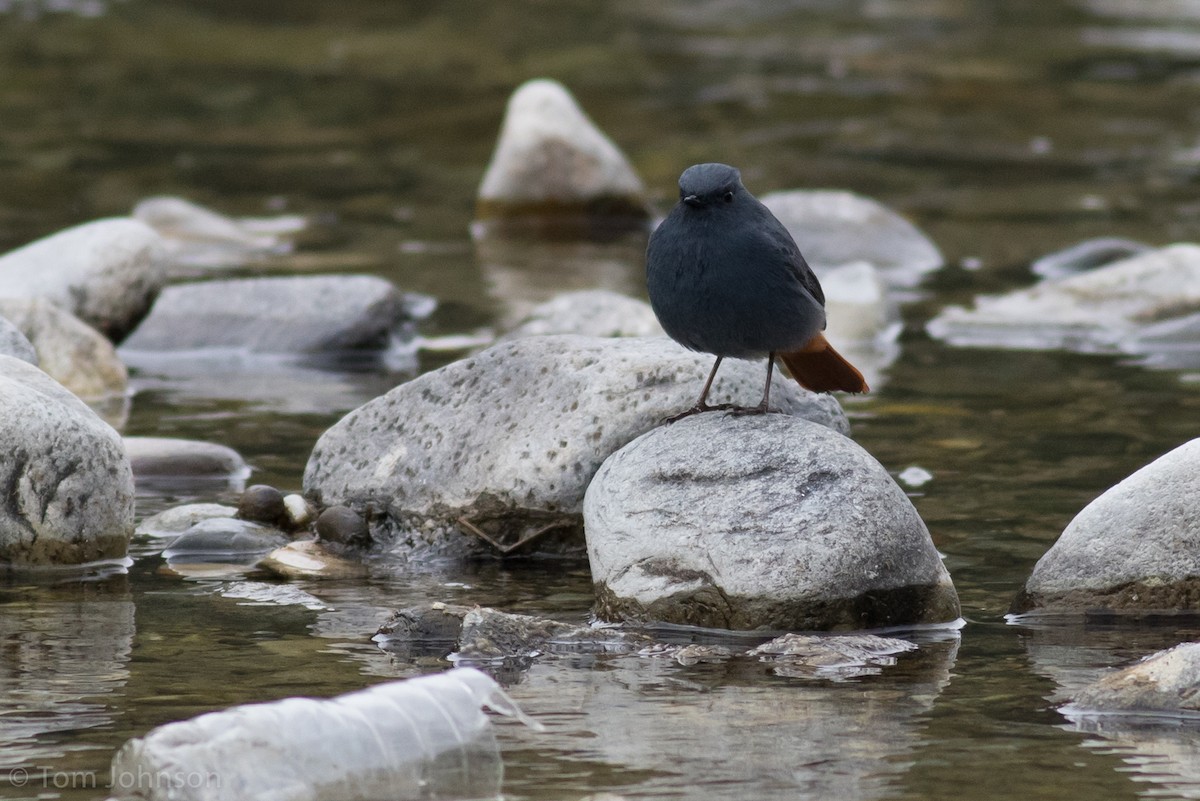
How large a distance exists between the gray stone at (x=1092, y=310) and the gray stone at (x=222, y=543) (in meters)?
5.02

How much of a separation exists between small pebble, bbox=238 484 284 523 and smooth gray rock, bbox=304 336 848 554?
167 mm

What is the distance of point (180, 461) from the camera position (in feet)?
24.1

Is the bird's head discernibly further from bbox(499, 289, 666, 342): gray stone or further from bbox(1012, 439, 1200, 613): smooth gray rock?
bbox(499, 289, 666, 342): gray stone

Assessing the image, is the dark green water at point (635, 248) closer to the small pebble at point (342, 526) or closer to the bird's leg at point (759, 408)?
the small pebble at point (342, 526)

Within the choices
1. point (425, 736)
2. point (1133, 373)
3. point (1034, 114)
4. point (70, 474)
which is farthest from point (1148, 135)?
point (425, 736)

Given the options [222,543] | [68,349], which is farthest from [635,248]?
[222,543]

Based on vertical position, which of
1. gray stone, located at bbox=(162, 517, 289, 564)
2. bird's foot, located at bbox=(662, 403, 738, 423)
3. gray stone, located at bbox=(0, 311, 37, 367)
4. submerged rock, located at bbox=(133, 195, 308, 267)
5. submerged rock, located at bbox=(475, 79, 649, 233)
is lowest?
gray stone, located at bbox=(162, 517, 289, 564)

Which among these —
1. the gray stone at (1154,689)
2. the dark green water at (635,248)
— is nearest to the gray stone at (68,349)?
the dark green water at (635,248)

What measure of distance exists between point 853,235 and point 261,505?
21.8 feet

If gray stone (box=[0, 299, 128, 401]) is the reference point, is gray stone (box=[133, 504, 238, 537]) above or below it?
below

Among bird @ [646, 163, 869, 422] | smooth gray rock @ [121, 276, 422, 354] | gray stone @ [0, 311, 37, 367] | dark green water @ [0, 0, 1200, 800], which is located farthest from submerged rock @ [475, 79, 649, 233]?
bird @ [646, 163, 869, 422]

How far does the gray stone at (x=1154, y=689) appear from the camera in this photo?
450 cm

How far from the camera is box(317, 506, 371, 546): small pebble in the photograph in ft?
20.9

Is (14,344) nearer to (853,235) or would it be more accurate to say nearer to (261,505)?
(261,505)
